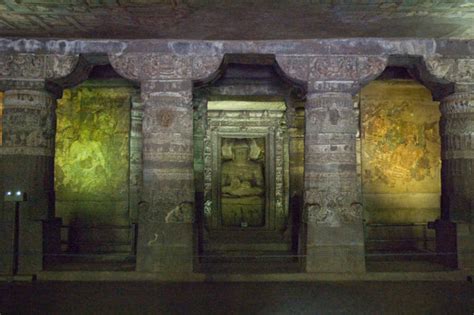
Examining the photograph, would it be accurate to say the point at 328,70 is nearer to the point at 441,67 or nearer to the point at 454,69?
the point at 441,67

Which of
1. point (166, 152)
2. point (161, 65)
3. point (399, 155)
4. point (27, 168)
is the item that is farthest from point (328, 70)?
point (27, 168)

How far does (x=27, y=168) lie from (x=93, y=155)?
2.69m

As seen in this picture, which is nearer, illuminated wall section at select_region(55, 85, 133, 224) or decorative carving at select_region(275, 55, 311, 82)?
decorative carving at select_region(275, 55, 311, 82)

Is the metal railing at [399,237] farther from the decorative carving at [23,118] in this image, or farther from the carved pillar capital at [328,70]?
the decorative carving at [23,118]

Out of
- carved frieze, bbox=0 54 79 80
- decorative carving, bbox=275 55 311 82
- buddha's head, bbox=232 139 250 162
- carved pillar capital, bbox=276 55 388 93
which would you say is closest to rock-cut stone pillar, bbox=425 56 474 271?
carved pillar capital, bbox=276 55 388 93

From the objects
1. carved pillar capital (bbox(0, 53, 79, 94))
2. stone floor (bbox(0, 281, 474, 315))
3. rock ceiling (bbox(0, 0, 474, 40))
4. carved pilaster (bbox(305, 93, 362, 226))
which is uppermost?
rock ceiling (bbox(0, 0, 474, 40))

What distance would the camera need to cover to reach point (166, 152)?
23.4 feet

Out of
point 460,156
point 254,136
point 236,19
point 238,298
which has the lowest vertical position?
point 238,298

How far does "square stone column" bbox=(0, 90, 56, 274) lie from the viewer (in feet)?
23.2

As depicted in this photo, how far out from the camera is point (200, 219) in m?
9.20

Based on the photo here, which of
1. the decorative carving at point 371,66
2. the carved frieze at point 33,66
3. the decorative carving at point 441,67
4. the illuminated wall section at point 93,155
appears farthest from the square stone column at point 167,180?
the decorative carving at point 441,67

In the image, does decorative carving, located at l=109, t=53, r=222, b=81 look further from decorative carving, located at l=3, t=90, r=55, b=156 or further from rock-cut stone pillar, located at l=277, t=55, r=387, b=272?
decorative carving, located at l=3, t=90, r=55, b=156

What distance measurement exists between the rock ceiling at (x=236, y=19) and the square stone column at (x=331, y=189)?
3.73 ft

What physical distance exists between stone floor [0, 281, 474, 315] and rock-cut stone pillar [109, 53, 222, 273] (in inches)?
24.3
